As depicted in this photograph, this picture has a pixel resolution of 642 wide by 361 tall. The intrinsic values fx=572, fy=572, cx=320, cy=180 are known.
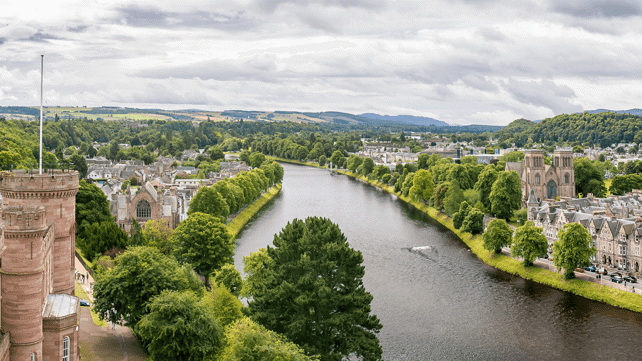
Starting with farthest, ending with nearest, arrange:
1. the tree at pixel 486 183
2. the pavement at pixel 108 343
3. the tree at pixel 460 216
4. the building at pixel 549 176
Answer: the building at pixel 549 176
the tree at pixel 486 183
the tree at pixel 460 216
the pavement at pixel 108 343

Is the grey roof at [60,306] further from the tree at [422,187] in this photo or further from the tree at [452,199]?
the tree at [422,187]

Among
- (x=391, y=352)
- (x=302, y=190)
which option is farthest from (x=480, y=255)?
(x=302, y=190)

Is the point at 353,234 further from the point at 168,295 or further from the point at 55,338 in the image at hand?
the point at 55,338

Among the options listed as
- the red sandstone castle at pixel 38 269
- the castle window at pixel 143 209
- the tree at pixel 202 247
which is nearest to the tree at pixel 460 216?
the tree at pixel 202 247

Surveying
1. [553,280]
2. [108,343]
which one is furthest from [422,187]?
[108,343]

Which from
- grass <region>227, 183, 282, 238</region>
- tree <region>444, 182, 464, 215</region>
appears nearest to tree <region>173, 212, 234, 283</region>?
grass <region>227, 183, 282, 238</region>

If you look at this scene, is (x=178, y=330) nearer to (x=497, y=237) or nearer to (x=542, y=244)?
(x=542, y=244)
